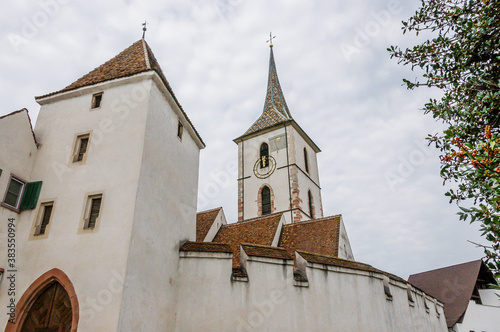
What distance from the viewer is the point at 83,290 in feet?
29.5

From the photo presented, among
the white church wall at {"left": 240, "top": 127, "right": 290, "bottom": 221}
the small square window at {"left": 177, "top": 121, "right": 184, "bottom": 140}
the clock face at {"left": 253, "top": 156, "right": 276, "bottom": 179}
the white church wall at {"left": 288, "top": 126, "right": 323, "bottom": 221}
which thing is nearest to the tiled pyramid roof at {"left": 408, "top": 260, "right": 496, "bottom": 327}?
the white church wall at {"left": 288, "top": 126, "right": 323, "bottom": 221}

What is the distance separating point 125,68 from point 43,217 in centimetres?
579

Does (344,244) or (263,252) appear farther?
(344,244)

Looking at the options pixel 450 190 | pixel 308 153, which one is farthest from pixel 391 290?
pixel 308 153

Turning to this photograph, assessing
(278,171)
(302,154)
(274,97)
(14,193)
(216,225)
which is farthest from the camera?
(274,97)

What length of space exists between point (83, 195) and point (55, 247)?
159 cm

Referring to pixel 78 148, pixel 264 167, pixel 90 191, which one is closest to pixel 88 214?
pixel 90 191

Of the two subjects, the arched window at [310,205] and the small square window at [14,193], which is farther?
the arched window at [310,205]

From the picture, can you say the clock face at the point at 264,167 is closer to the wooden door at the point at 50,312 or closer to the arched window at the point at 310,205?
the arched window at the point at 310,205

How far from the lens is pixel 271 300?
10.9 meters

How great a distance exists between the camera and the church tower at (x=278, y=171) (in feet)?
93.7

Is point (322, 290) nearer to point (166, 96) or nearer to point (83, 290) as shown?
point (83, 290)

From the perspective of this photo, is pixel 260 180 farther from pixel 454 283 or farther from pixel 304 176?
pixel 454 283

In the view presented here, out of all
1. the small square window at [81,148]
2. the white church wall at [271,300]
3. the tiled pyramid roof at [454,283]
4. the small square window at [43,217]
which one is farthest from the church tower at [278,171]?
the small square window at [43,217]
